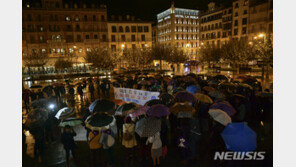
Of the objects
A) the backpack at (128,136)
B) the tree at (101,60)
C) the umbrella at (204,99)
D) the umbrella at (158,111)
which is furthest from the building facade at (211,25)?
the backpack at (128,136)

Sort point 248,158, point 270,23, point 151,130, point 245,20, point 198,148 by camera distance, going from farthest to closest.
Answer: point 245,20, point 270,23, point 198,148, point 248,158, point 151,130

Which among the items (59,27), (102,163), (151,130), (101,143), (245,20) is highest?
(245,20)

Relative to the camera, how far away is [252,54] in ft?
97.6

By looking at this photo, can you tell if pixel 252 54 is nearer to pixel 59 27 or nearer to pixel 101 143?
pixel 101 143

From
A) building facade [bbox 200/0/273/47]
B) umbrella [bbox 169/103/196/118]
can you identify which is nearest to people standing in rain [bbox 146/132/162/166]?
umbrella [bbox 169/103/196/118]

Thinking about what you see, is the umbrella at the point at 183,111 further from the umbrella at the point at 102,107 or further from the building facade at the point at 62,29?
the building facade at the point at 62,29

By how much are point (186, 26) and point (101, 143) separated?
78.0m

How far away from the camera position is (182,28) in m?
76.9

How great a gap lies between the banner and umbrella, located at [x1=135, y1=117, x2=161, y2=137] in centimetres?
445

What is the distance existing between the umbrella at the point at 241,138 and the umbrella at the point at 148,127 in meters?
2.11

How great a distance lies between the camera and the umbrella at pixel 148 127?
18.6ft

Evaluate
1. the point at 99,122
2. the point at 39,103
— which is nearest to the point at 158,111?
the point at 99,122

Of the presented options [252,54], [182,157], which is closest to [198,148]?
[182,157]

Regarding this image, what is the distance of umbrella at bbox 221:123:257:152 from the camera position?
17.0ft
